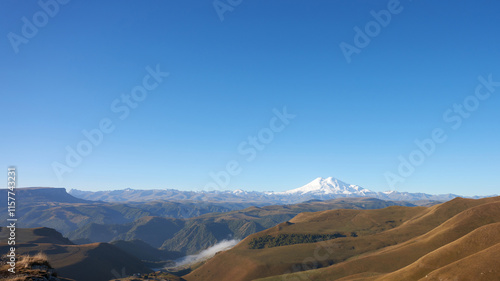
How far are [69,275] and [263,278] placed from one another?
12544cm

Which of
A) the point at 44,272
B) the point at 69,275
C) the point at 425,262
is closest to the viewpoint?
the point at 44,272

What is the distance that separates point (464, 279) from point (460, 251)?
123 feet

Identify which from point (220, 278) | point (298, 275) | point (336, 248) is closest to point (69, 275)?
point (220, 278)

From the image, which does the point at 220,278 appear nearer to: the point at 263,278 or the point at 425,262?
the point at 263,278

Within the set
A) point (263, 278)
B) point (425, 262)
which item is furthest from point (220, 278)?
point (425, 262)

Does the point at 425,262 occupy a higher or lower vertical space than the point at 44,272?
lower

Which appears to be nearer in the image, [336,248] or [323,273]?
[323,273]

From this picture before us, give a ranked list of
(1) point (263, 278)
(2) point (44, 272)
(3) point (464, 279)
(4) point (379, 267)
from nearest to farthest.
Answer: (2) point (44, 272)
(3) point (464, 279)
(4) point (379, 267)
(1) point (263, 278)

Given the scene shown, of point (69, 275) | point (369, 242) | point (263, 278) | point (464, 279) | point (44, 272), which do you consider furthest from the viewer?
point (369, 242)

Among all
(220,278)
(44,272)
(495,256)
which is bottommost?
(220,278)

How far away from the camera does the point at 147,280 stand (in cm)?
15050

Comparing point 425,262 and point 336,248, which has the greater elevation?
point 425,262

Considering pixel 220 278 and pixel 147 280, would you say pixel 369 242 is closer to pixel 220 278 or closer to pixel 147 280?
pixel 220 278

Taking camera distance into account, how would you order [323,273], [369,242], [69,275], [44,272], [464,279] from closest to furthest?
[44,272] → [464,279] → [323,273] → [69,275] → [369,242]
